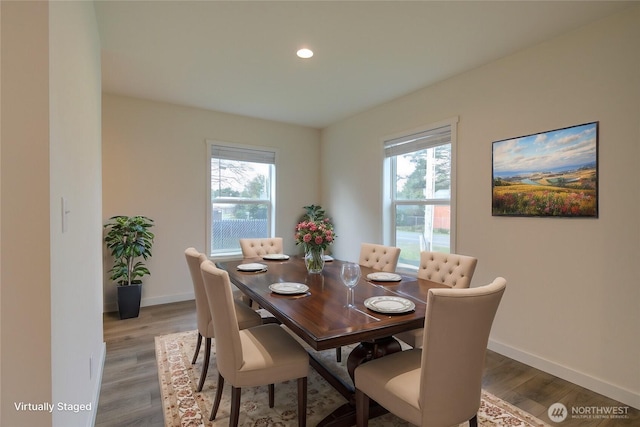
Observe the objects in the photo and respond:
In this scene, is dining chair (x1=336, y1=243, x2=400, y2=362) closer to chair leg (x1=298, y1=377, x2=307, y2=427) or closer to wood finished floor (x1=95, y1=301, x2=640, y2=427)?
chair leg (x1=298, y1=377, x2=307, y2=427)

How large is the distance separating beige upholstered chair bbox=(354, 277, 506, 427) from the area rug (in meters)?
0.65

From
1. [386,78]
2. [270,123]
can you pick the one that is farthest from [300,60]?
[270,123]

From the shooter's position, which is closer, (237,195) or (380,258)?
(380,258)

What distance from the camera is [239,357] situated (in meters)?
1.57

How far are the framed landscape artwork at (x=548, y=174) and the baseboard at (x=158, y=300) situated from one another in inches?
145

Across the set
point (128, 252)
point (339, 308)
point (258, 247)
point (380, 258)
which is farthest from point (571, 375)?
point (128, 252)

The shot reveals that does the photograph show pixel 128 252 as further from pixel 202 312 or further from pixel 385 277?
pixel 385 277

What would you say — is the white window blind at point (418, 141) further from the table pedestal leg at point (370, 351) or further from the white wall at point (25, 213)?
the white wall at point (25, 213)

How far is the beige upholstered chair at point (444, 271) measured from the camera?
6.97ft

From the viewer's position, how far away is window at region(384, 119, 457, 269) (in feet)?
10.9

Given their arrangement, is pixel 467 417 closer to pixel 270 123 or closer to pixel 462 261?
pixel 462 261

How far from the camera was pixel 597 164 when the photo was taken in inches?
86.8

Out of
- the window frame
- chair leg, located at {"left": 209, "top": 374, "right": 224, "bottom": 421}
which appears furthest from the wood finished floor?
the window frame

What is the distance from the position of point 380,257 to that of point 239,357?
1647mm
